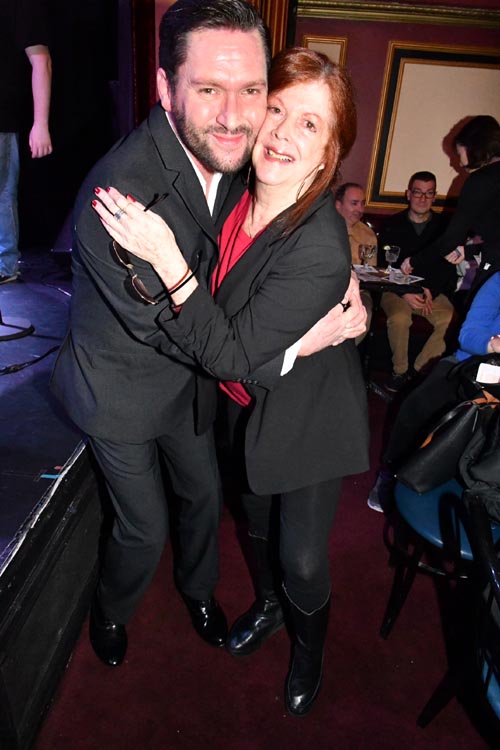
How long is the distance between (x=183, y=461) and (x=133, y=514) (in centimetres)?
22

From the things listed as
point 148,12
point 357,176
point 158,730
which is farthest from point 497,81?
point 158,730

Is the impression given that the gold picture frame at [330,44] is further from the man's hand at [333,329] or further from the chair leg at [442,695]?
the chair leg at [442,695]

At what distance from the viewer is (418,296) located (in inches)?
165

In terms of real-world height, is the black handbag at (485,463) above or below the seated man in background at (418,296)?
above

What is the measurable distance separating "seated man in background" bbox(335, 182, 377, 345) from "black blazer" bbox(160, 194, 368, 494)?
270cm

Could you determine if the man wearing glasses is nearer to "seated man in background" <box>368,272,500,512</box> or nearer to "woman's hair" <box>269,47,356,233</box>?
"woman's hair" <box>269,47,356,233</box>

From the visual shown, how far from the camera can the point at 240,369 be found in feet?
4.26

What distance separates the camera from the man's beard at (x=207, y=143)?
53.1 inches

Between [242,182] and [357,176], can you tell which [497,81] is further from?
[242,182]

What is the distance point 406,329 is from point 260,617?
2.70m

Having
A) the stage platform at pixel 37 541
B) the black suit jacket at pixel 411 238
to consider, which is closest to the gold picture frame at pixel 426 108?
the black suit jacket at pixel 411 238

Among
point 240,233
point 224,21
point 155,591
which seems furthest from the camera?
point 155,591

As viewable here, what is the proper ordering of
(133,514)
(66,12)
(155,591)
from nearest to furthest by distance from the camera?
(133,514)
(155,591)
(66,12)

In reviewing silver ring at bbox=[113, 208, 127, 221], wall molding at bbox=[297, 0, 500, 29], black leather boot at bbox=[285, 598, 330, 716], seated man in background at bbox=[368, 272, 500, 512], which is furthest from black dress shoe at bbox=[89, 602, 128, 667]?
wall molding at bbox=[297, 0, 500, 29]
